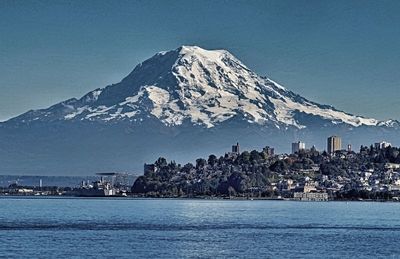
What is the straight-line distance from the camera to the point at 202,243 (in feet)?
233

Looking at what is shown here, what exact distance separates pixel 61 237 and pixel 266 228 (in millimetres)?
21525

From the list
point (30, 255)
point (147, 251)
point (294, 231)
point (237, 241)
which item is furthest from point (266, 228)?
point (30, 255)

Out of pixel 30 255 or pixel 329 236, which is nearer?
pixel 30 255

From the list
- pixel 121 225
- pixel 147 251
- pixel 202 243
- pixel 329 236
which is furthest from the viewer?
pixel 121 225

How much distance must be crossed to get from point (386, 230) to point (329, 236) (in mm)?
11438

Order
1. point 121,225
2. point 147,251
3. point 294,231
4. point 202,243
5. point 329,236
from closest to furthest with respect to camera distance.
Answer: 1. point 147,251
2. point 202,243
3. point 329,236
4. point 294,231
5. point 121,225

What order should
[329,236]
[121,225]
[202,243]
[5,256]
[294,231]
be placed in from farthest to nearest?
[121,225]
[294,231]
[329,236]
[202,243]
[5,256]

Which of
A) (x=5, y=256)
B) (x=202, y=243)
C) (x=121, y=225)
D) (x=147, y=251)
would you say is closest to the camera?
(x=5, y=256)

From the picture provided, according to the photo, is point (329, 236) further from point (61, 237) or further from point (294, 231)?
point (61, 237)

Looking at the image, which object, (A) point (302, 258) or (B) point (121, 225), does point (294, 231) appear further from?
(A) point (302, 258)

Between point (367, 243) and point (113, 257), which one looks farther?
point (367, 243)

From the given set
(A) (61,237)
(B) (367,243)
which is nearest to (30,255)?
(A) (61,237)

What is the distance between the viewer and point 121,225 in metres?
92.1

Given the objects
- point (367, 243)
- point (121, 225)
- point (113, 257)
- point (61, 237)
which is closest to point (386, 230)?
point (367, 243)
